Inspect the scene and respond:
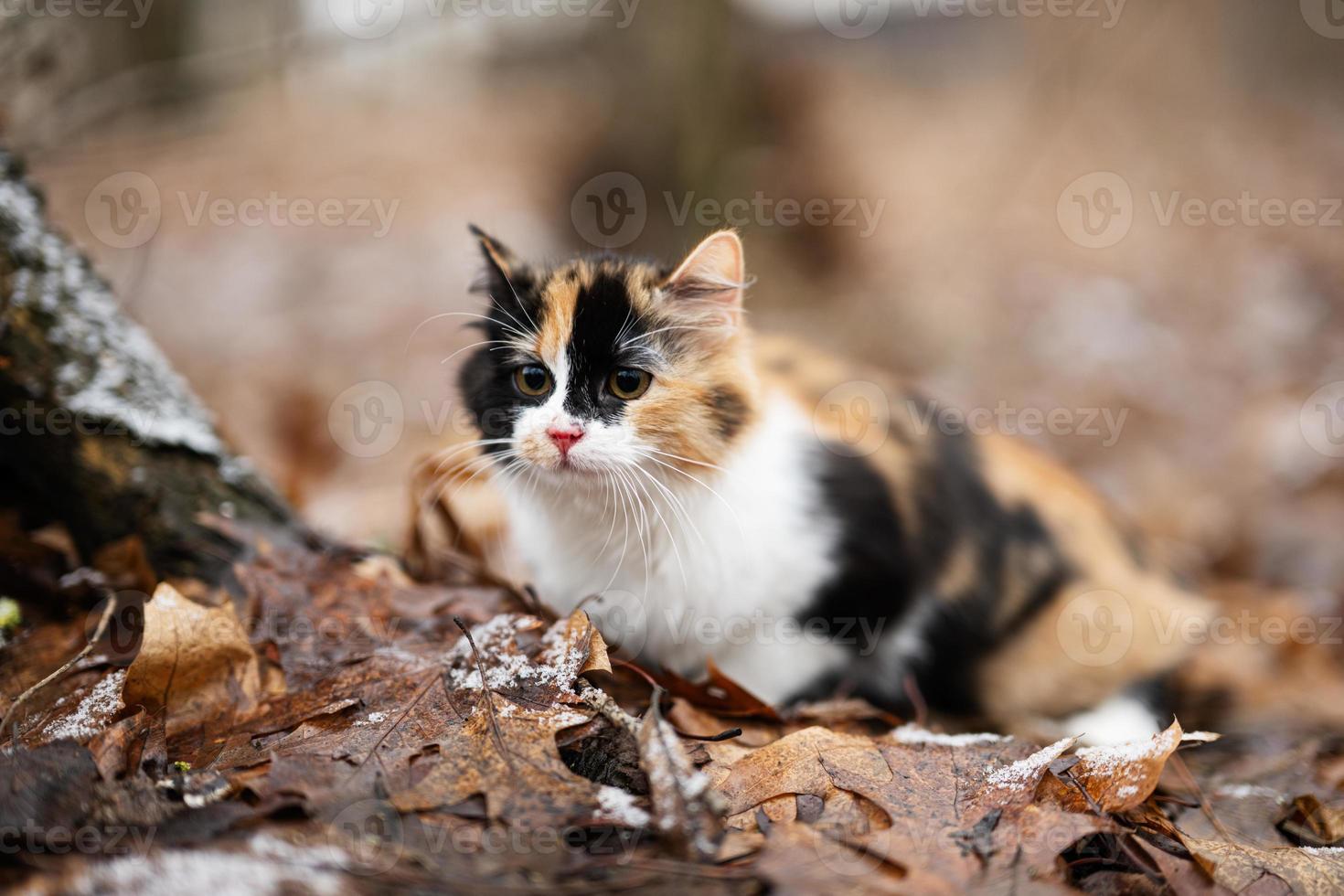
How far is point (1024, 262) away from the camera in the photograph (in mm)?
7555

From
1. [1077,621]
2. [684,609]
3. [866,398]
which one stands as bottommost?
[1077,621]

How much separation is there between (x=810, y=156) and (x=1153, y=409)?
3.38 meters

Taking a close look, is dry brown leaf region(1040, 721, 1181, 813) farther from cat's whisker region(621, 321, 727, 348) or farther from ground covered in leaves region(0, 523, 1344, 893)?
cat's whisker region(621, 321, 727, 348)

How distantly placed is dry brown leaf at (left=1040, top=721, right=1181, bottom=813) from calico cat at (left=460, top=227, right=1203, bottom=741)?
926 millimetres

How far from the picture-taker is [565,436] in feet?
7.52

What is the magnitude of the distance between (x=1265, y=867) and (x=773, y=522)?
4.66 feet

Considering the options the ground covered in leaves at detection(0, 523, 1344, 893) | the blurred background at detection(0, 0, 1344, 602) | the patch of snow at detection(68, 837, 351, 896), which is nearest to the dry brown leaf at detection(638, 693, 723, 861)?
the ground covered in leaves at detection(0, 523, 1344, 893)

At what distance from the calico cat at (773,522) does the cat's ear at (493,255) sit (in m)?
0.01

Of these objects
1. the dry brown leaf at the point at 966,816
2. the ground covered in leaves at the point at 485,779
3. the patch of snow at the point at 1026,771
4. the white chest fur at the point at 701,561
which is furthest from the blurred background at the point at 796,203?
the patch of snow at the point at 1026,771

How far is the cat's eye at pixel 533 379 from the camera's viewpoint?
2.50 m

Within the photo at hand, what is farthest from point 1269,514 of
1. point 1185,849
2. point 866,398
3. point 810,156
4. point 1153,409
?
point 810,156

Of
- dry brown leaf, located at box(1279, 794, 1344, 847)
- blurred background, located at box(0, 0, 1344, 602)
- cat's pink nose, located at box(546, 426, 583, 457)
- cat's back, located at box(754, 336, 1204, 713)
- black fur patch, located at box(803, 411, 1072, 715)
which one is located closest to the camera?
dry brown leaf, located at box(1279, 794, 1344, 847)

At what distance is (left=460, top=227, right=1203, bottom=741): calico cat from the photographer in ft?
8.07

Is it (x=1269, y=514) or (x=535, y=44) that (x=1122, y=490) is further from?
(x=535, y=44)
